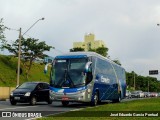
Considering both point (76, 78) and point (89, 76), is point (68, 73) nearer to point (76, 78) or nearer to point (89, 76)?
point (76, 78)

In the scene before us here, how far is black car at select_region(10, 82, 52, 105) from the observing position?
2591cm

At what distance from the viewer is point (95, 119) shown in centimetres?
1474

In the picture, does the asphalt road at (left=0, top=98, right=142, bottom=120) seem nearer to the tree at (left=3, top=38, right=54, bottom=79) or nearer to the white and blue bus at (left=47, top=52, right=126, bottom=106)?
the white and blue bus at (left=47, top=52, right=126, bottom=106)

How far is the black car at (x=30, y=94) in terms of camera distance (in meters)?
25.9

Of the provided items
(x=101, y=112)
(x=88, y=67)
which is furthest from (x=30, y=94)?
(x=101, y=112)

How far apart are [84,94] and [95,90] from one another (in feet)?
6.70

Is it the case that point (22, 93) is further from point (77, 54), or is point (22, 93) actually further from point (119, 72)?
point (119, 72)

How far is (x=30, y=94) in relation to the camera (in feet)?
85.8

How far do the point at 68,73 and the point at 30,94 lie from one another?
3.35m

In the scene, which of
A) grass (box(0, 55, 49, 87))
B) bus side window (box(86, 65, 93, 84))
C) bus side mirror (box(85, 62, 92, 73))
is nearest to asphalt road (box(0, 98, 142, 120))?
bus side window (box(86, 65, 93, 84))

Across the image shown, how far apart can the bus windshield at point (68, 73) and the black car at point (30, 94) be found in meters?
2.37

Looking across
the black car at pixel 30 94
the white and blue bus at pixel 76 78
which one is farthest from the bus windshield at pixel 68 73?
the black car at pixel 30 94

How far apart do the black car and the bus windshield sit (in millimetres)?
2368

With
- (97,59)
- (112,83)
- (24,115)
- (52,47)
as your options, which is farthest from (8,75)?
(24,115)
